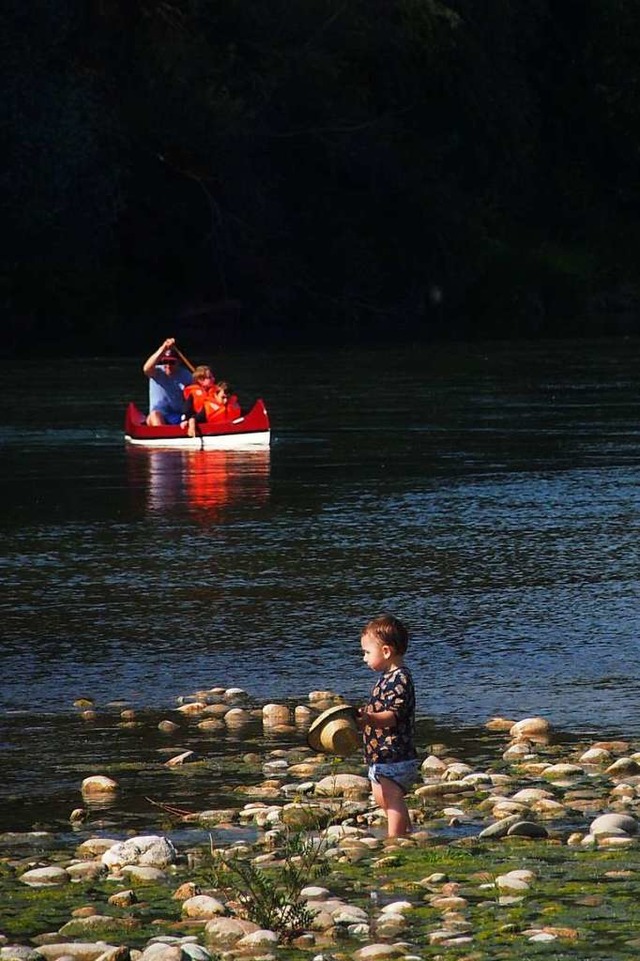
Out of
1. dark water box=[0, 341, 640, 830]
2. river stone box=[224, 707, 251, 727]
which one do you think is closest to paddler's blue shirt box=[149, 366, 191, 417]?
dark water box=[0, 341, 640, 830]

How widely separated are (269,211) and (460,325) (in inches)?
244

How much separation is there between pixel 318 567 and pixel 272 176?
146 feet

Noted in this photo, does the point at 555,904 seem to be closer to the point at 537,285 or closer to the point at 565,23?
the point at 537,285

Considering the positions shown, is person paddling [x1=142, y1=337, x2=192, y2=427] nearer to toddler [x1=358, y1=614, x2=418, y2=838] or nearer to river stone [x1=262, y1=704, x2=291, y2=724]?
river stone [x1=262, y1=704, x2=291, y2=724]

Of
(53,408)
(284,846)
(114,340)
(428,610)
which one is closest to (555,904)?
(284,846)

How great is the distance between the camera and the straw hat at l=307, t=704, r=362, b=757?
9797 millimetres

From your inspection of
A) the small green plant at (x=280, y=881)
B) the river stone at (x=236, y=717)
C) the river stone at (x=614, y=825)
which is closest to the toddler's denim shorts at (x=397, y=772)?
the small green plant at (x=280, y=881)

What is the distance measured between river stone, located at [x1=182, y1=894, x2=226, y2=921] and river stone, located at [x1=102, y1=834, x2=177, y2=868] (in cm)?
61

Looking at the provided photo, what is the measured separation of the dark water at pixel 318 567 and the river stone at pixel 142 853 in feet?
3.11

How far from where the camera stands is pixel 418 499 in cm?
1995

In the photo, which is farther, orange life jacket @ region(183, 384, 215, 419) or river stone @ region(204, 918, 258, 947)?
orange life jacket @ region(183, 384, 215, 419)

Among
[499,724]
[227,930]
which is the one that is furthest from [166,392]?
[227,930]

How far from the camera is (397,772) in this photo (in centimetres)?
857

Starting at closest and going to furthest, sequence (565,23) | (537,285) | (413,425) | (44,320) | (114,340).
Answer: (413,425), (114,340), (44,320), (537,285), (565,23)
